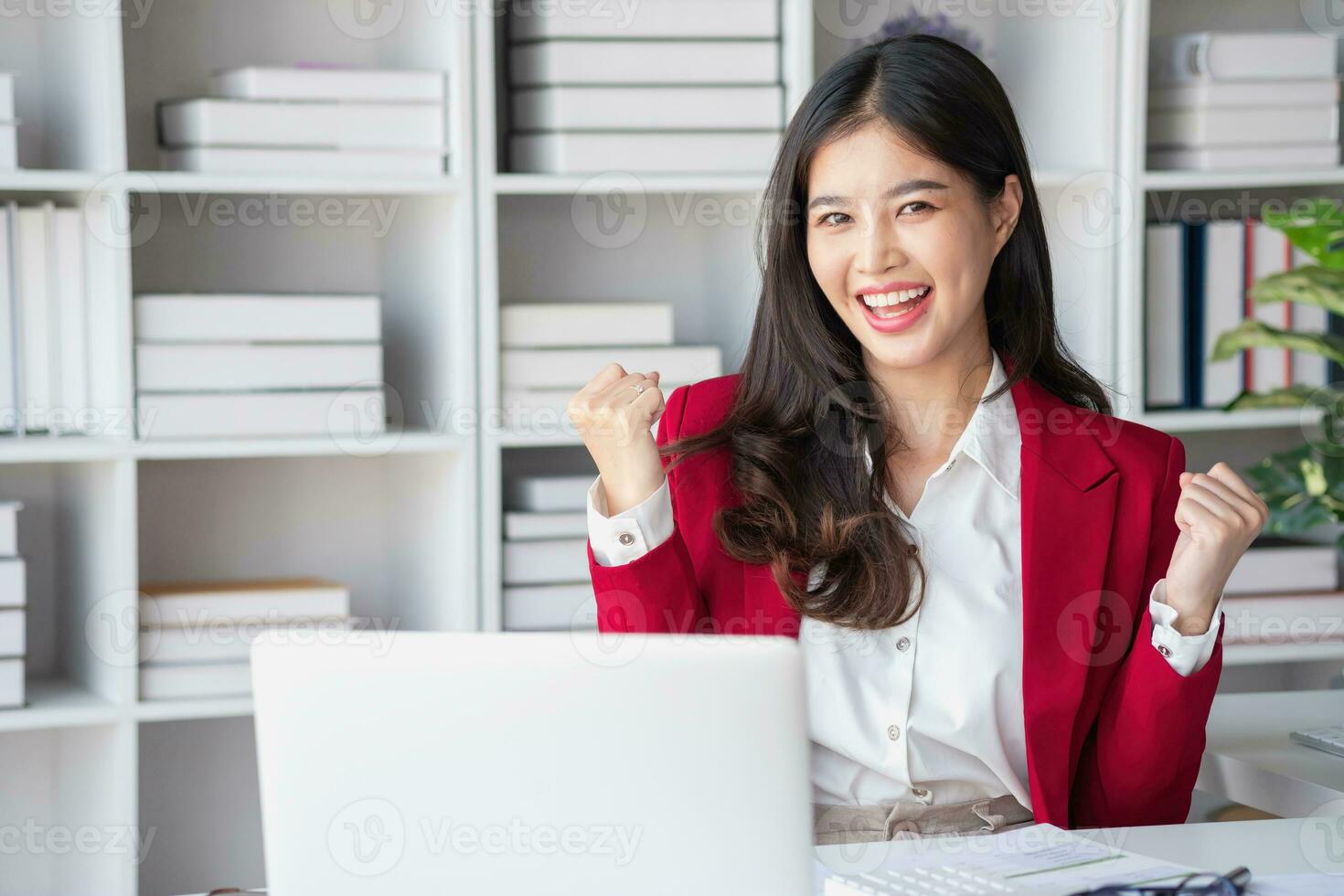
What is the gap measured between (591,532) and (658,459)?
0.36ft

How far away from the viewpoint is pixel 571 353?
239cm

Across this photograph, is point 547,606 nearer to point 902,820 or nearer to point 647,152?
point 647,152

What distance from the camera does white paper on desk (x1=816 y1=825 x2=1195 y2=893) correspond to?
3.43 ft

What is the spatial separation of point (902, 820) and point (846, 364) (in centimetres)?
53

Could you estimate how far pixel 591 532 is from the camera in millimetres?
1527

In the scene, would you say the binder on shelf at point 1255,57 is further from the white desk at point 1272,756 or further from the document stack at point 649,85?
the white desk at point 1272,756

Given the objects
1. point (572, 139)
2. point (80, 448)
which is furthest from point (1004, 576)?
point (80, 448)

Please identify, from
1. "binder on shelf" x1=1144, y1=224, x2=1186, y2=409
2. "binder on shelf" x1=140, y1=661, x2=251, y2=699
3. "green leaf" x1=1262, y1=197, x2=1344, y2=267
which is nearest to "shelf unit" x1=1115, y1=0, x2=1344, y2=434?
"binder on shelf" x1=1144, y1=224, x2=1186, y2=409

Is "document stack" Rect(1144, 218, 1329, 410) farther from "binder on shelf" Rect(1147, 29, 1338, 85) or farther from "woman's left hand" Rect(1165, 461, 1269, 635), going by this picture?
"woman's left hand" Rect(1165, 461, 1269, 635)

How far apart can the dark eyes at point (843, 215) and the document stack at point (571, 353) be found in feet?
2.68

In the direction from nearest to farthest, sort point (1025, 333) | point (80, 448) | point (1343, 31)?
point (1025, 333) → point (80, 448) → point (1343, 31)

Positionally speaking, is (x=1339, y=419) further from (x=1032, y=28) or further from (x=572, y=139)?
(x=572, y=139)

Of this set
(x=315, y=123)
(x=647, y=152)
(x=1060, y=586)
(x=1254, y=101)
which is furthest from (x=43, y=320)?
(x=1254, y=101)

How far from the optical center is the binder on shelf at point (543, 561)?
2.39 meters
